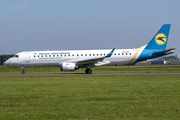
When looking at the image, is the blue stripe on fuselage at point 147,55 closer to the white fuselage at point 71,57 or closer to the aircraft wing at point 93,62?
the white fuselage at point 71,57

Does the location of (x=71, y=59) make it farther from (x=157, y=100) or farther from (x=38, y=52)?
(x=157, y=100)

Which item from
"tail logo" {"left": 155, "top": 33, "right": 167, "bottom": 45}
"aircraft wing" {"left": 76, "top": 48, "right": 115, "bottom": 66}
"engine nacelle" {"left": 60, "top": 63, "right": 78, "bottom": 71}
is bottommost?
"engine nacelle" {"left": 60, "top": 63, "right": 78, "bottom": 71}

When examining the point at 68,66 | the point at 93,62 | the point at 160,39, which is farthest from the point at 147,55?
the point at 68,66

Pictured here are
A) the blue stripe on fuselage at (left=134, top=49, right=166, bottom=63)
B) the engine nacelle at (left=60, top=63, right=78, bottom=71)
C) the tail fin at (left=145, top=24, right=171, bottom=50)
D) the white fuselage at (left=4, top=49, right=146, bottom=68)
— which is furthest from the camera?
the tail fin at (left=145, top=24, right=171, bottom=50)

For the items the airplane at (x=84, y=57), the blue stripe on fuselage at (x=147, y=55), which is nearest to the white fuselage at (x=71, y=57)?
the airplane at (x=84, y=57)

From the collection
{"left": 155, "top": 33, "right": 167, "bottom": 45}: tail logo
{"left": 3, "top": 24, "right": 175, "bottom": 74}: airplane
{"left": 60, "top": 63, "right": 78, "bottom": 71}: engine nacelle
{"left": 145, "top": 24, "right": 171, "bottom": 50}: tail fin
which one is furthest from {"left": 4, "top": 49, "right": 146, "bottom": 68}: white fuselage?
{"left": 155, "top": 33, "right": 167, "bottom": 45}: tail logo

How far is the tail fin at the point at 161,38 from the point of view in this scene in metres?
37.0

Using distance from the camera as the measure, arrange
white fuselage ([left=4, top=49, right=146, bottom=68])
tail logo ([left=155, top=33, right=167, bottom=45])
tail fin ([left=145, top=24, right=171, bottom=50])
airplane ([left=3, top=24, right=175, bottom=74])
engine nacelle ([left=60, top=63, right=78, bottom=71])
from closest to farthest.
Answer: engine nacelle ([left=60, top=63, right=78, bottom=71])
airplane ([left=3, top=24, right=175, bottom=74])
white fuselage ([left=4, top=49, right=146, bottom=68])
tail fin ([left=145, top=24, right=171, bottom=50])
tail logo ([left=155, top=33, right=167, bottom=45])

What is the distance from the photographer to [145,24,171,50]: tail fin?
3697 cm

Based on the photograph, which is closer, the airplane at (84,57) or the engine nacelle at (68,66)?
the engine nacelle at (68,66)

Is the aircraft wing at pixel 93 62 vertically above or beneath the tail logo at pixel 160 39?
beneath

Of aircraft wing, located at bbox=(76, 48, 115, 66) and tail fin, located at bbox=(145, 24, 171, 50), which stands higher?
tail fin, located at bbox=(145, 24, 171, 50)

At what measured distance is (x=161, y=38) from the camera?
37.1 metres

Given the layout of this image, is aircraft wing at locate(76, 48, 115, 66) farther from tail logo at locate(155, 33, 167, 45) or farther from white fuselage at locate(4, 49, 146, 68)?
tail logo at locate(155, 33, 167, 45)
